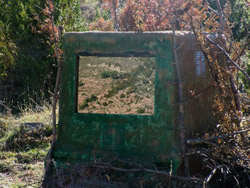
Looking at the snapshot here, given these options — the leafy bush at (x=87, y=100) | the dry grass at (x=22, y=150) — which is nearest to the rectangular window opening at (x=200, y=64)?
the leafy bush at (x=87, y=100)

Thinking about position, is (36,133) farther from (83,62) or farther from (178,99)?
(178,99)

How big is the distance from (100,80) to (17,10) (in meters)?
5.36

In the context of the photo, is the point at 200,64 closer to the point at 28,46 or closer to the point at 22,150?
the point at 22,150

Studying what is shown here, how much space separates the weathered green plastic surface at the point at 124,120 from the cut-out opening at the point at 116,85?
2.01 ft

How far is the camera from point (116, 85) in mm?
4484

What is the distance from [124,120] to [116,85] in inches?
41.0

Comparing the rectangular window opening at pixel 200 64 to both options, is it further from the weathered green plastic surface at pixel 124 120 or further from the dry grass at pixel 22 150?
the dry grass at pixel 22 150

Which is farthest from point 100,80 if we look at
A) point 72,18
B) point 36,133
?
point 72,18

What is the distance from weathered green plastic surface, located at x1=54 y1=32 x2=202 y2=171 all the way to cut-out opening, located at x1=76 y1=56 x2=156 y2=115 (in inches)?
24.1

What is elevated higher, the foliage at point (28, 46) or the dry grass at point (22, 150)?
the foliage at point (28, 46)

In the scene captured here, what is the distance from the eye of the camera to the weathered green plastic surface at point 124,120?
347 cm

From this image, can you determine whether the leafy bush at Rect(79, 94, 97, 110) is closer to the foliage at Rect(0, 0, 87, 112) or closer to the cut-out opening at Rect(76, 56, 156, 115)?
the cut-out opening at Rect(76, 56, 156, 115)

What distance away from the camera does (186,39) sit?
3.52 metres

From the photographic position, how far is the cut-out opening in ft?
14.0
